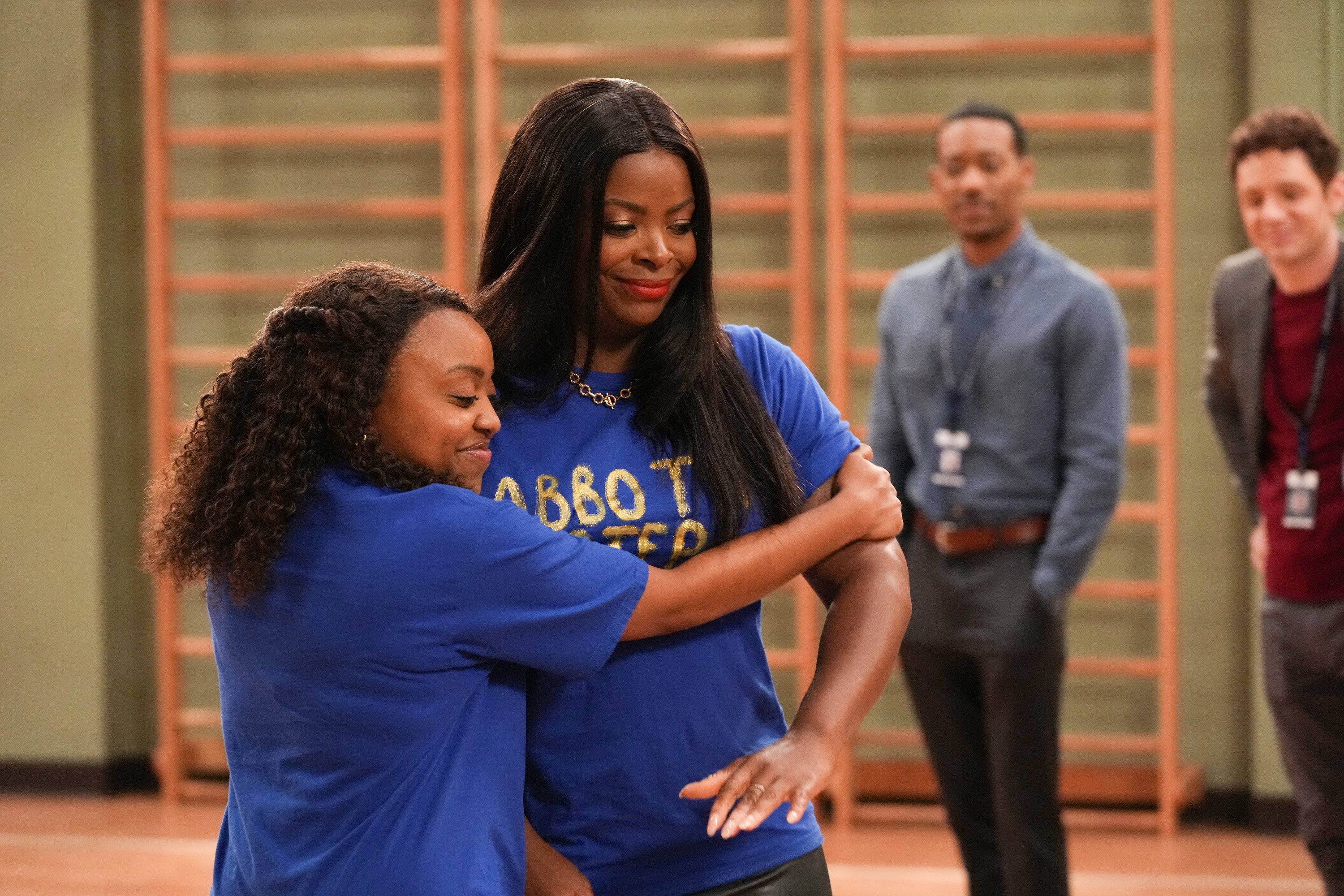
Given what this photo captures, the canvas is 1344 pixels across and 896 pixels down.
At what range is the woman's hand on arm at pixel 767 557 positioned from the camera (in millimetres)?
1436

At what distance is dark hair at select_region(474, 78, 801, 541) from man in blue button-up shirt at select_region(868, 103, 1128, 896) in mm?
1809

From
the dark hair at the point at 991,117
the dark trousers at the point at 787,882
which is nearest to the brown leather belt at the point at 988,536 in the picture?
the dark hair at the point at 991,117

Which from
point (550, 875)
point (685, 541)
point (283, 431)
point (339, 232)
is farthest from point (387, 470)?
point (339, 232)

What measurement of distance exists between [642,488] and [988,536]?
1923 mm

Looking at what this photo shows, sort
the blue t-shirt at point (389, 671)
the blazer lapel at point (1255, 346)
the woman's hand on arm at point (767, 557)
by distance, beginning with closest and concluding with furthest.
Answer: the blue t-shirt at point (389, 671) → the woman's hand on arm at point (767, 557) → the blazer lapel at point (1255, 346)

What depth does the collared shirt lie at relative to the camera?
322cm

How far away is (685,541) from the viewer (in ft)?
5.00

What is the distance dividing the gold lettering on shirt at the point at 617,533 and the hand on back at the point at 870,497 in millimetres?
231

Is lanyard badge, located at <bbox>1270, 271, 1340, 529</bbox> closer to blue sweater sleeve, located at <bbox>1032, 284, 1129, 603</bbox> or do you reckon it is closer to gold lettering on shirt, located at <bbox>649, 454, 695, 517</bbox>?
blue sweater sleeve, located at <bbox>1032, 284, 1129, 603</bbox>

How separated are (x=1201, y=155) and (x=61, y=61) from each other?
389 cm

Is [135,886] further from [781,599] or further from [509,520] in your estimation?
[509,520]

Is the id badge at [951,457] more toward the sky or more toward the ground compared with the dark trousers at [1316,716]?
more toward the sky

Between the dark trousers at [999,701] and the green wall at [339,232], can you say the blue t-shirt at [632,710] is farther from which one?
the green wall at [339,232]

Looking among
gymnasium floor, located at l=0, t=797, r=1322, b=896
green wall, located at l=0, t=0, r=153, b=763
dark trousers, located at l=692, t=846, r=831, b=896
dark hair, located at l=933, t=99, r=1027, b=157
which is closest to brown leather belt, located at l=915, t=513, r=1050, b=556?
dark hair, located at l=933, t=99, r=1027, b=157
